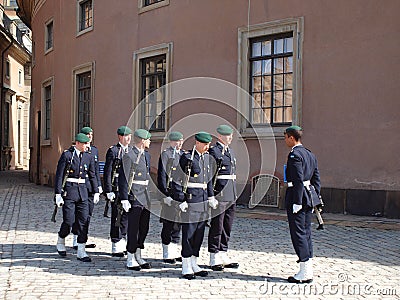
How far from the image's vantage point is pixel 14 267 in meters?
7.28

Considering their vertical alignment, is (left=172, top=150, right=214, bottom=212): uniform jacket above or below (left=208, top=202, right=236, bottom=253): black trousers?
above

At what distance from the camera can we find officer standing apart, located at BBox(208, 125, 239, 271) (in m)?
7.39

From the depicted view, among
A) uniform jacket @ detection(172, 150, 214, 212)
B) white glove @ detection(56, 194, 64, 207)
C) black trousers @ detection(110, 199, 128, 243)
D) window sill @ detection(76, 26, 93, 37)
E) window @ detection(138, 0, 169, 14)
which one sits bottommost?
black trousers @ detection(110, 199, 128, 243)

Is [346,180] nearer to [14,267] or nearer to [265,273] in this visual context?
[265,273]

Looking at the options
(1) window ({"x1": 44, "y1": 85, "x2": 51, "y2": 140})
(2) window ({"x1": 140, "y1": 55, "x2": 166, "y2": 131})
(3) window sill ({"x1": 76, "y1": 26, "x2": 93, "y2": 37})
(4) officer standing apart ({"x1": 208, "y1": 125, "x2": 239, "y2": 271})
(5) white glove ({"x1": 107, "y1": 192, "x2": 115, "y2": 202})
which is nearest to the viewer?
(4) officer standing apart ({"x1": 208, "y1": 125, "x2": 239, "y2": 271})

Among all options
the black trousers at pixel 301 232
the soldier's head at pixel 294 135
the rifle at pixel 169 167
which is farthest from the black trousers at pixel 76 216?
the soldier's head at pixel 294 135

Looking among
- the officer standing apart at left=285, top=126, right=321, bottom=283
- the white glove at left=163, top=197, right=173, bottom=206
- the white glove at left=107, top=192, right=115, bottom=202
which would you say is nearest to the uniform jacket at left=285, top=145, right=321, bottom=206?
the officer standing apart at left=285, top=126, right=321, bottom=283

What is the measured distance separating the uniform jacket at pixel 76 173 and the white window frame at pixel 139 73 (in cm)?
699

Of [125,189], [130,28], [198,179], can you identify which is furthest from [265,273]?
[130,28]

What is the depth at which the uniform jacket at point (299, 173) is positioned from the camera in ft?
22.2

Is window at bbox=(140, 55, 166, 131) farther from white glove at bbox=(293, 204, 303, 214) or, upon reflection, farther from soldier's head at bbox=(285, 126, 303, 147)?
white glove at bbox=(293, 204, 303, 214)

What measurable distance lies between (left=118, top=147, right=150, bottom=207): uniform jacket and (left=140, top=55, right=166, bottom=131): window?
26.4 feet

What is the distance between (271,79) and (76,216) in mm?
6702

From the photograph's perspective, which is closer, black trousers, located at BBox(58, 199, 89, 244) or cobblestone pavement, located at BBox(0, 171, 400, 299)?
cobblestone pavement, located at BBox(0, 171, 400, 299)
